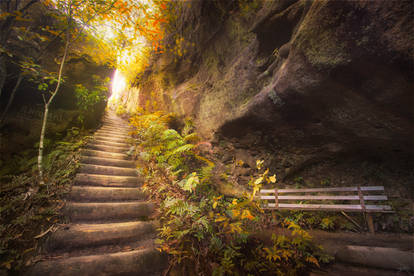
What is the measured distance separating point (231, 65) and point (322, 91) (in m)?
3.12

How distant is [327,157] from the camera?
3.86 metres

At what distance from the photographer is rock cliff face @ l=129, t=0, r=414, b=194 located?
223cm

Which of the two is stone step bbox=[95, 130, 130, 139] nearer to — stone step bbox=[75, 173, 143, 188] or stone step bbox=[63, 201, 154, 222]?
stone step bbox=[75, 173, 143, 188]

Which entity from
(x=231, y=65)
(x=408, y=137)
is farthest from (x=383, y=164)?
(x=231, y=65)

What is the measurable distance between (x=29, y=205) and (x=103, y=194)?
117cm

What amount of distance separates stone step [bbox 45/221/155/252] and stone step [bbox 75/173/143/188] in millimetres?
1304

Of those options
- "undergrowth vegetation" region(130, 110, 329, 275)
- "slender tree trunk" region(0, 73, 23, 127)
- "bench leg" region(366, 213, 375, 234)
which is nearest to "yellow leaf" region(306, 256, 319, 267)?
"undergrowth vegetation" region(130, 110, 329, 275)

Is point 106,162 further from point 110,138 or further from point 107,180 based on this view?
point 110,138

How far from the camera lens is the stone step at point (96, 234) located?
241 centimetres

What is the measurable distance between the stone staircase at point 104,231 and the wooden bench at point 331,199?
301 cm

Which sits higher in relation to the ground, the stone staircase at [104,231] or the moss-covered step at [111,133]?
the moss-covered step at [111,133]

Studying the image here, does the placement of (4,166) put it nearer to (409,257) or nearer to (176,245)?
(176,245)

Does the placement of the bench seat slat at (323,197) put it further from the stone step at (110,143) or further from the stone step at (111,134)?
the stone step at (111,134)

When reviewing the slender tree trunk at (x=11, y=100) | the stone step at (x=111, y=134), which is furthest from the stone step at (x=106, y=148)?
the slender tree trunk at (x=11, y=100)
